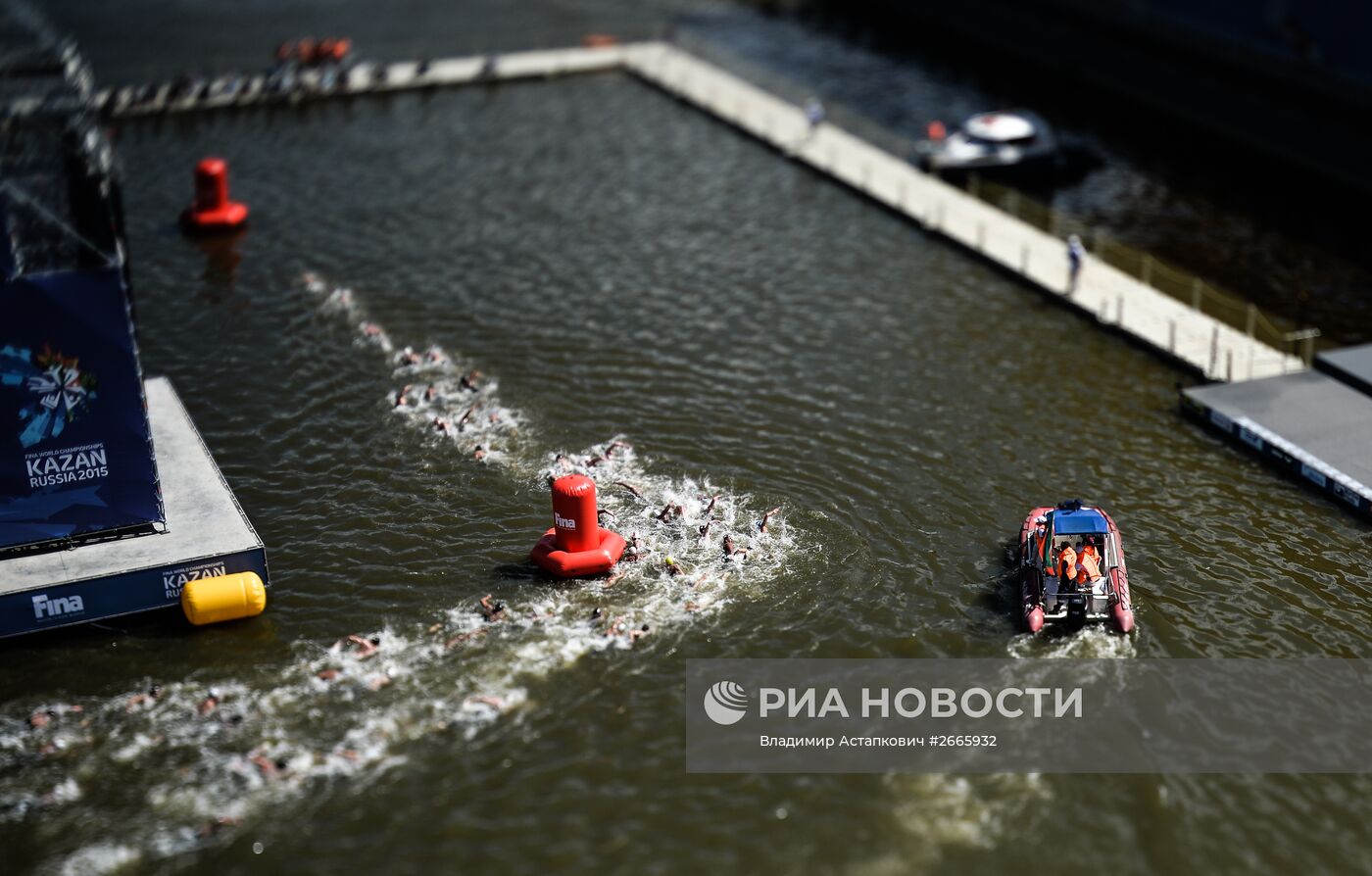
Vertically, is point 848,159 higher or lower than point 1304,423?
higher

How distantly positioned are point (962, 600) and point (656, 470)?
10.0 meters

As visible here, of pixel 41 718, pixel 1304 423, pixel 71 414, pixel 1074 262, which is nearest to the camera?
pixel 41 718

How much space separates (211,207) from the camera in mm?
60594

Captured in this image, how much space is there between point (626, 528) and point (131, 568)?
39.6 ft

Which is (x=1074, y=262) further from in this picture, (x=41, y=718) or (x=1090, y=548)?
(x=41, y=718)

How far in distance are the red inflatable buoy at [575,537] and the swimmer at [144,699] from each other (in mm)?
9405

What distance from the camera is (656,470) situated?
1688 inches

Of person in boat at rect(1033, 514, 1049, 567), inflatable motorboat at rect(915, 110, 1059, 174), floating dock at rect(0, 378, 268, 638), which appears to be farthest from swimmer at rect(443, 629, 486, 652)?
inflatable motorboat at rect(915, 110, 1059, 174)

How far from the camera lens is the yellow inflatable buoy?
117ft

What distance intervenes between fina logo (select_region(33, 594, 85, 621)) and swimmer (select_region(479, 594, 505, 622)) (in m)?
9.33

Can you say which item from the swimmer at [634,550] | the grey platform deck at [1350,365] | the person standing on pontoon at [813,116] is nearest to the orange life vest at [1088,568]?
the swimmer at [634,550]

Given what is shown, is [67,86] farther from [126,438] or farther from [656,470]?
[656,470]

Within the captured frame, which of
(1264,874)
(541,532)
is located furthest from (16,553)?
(1264,874)

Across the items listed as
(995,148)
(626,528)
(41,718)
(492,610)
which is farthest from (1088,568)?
(995,148)
